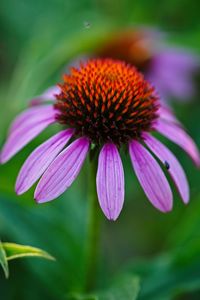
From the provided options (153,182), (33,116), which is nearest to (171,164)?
(153,182)

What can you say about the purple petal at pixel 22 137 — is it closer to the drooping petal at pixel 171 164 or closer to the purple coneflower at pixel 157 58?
the drooping petal at pixel 171 164

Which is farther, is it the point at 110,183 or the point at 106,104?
the point at 106,104

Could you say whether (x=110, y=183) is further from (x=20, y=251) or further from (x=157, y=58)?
(x=157, y=58)

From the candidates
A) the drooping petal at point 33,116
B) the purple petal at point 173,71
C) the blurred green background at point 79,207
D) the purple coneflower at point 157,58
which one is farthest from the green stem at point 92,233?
the purple petal at point 173,71

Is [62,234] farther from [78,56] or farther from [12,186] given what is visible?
[78,56]

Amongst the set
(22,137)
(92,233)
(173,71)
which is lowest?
(92,233)

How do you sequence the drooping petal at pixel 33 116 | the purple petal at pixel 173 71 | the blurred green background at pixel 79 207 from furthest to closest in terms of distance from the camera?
the purple petal at pixel 173 71
the blurred green background at pixel 79 207
the drooping petal at pixel 33 116
